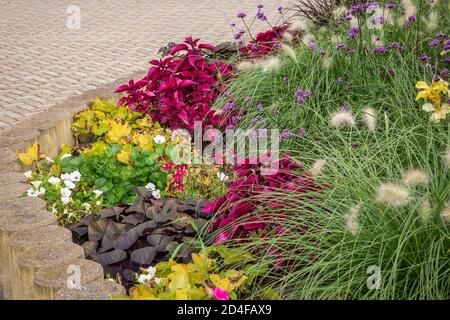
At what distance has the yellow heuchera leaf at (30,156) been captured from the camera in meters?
3.77

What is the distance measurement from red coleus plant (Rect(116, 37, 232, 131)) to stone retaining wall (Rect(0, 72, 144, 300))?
905 millimetres

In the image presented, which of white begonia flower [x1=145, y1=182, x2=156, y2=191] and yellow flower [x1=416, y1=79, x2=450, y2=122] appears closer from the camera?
yellow flower [x1=416, y1=79, x2=450, y2=122]

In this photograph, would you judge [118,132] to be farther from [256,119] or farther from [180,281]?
[180,281]

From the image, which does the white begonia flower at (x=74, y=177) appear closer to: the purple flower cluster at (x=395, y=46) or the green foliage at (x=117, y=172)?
the green foliage at (x=117, y=172)

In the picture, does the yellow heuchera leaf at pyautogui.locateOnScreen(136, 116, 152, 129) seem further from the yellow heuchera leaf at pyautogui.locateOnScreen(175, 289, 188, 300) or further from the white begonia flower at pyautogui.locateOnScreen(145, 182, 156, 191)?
the yellow heuchera leaf at pyautogui.locateOnScreen(175, 289, 188, 300)

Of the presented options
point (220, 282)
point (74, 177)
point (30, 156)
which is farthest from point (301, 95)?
point (30, 156)

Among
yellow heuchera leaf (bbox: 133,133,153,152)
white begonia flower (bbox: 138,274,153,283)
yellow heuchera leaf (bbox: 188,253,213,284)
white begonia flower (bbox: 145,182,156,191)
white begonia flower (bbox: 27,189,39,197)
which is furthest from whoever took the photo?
yellow heuchera leaf (bbox: 133,133,153,152)

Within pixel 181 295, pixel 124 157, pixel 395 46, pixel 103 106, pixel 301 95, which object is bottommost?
pixel 181 295

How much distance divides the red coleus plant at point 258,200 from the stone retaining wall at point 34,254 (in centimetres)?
56

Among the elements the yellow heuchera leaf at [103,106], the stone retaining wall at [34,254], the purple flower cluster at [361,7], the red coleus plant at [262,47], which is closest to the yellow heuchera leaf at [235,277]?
the stone retaining wall at [34,254]

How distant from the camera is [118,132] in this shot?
414 centimetres

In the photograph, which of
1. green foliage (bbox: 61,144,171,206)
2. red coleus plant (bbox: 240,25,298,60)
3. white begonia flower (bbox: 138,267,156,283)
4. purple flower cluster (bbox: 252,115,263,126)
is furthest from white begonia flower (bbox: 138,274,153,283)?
red coleus plant (bbox: 240,25,298,60)

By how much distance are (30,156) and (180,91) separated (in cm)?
101

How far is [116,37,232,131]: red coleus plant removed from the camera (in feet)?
14.0
